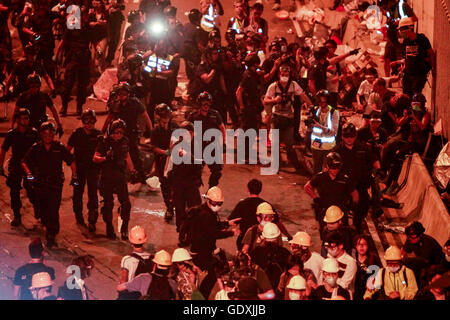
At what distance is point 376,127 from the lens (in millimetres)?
18844

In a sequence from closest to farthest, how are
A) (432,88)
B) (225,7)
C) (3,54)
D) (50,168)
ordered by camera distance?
(50,168)
(432,88)
(3,54)
(225,7)

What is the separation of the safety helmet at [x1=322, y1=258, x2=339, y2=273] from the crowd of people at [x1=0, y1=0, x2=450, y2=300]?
19 millimetres

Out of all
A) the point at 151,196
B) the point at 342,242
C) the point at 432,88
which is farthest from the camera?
the point at 432,88

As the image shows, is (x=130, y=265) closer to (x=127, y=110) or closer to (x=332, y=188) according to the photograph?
(x=332, y=188)

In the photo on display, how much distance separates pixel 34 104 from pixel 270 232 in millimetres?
6077

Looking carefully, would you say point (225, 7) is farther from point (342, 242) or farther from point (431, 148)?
point (342, 242)

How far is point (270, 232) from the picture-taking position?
46.3 ft

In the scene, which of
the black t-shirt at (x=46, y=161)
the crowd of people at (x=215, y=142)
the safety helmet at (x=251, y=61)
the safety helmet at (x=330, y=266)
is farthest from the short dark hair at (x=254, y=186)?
the safety helmet at (x=251, y=61)

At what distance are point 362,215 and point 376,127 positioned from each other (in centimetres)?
244

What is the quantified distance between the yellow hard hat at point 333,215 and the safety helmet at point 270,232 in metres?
0.82

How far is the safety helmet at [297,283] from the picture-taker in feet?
42.4

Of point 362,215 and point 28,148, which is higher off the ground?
point 28,148

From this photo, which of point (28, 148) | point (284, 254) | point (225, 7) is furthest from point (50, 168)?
point (225, 7)

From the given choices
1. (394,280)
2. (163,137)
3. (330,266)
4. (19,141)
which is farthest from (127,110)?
(394,280)
